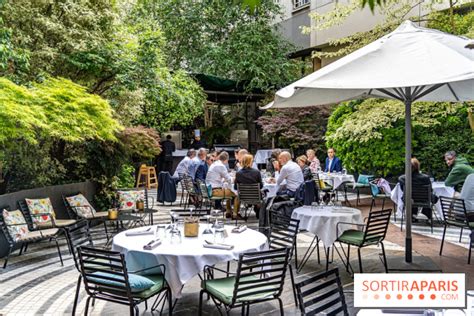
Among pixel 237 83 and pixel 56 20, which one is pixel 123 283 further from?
pixel 237 83

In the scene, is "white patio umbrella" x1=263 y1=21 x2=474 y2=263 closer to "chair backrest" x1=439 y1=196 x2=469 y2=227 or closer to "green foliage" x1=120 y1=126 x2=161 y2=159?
"chair backrest" x1=439 y1=196 x2=469 y2=227

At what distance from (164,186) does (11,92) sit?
5.72 meters

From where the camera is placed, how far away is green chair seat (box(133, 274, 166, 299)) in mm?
3791

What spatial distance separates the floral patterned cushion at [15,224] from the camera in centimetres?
621

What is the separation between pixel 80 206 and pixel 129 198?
1062 mm

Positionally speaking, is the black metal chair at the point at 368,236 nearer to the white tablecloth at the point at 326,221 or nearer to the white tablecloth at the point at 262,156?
the white tablecloth at the point at 326,221

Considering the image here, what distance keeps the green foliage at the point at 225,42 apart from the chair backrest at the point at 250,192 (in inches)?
403

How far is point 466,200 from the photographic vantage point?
6715 mm

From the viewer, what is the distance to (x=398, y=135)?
39.8 ft

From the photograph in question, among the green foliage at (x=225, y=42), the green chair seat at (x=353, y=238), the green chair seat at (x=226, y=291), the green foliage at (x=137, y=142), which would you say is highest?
the green foliage at (x=225, y=42)

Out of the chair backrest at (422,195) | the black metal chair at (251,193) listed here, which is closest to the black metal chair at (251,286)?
the black metal chair at (251,193)

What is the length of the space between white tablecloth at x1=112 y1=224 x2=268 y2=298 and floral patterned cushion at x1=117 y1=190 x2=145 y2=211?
434 centimetres

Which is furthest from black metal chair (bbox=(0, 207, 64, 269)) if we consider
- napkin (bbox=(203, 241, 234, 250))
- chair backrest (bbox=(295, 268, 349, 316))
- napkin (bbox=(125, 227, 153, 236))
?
chair backrest (bbox=(295, 268, 349, 316))

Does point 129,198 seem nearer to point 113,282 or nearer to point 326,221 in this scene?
point 326,221
